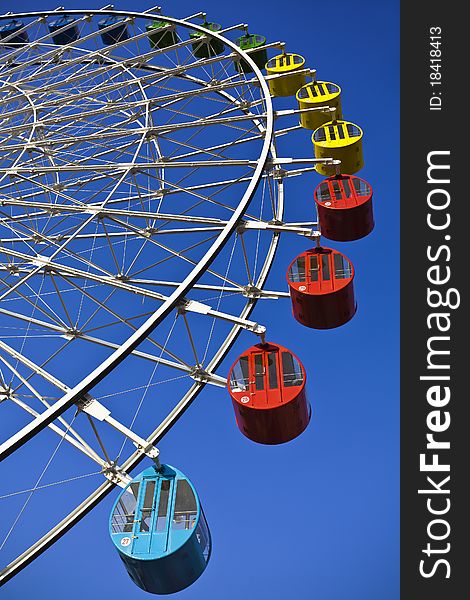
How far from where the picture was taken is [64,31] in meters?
39.8

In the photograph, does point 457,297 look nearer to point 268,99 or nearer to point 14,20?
point 268,99

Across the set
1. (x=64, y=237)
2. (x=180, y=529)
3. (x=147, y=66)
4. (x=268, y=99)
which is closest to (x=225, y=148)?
(x=268, y=99)

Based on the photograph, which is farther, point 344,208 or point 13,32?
point 13,32

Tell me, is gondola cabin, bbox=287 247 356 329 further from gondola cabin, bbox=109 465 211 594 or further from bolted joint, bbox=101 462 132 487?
gondola cabin, bbox=109 465 211 594

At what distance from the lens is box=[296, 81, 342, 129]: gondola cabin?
1221 inches

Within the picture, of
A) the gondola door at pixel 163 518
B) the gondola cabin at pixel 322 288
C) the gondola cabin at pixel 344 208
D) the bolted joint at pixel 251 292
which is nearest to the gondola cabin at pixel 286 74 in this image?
the gondola cabin at pixel 344 208

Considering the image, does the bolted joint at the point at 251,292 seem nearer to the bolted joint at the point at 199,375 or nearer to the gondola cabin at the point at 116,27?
the bolted joint at the point at 199,375

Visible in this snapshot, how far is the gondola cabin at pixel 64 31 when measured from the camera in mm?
40125

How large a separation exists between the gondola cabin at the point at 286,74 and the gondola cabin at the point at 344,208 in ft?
28.8

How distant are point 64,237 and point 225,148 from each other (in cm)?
846

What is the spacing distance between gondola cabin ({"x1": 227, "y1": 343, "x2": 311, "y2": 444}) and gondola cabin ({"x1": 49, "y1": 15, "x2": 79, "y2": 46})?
26.8 meters

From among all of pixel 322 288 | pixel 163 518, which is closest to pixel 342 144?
pixel 322 288

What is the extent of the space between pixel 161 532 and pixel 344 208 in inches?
537

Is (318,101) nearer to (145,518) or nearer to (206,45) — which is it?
(206,45)
